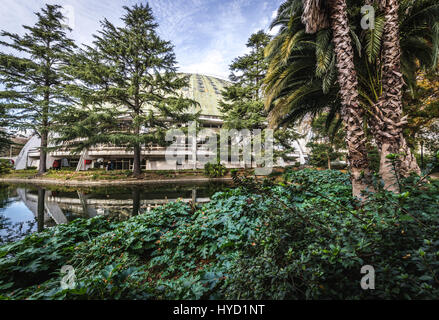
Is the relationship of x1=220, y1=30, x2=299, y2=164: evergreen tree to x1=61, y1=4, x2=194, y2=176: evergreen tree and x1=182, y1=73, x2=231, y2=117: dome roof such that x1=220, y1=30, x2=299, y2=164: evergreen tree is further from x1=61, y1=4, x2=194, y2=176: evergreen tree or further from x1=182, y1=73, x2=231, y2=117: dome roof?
x1=182, y1=73, x2=231, y2=117: dome roof

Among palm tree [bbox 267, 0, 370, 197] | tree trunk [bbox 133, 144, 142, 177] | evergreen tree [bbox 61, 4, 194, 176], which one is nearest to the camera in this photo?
palm tree [bbox 267, 0, 370, 197]

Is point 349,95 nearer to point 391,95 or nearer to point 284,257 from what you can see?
point 391,95

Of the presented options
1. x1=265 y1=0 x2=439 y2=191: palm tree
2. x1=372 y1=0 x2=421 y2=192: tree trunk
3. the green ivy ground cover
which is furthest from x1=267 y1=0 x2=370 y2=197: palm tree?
the green ivy ground cover

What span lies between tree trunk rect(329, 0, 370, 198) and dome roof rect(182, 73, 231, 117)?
24.6m

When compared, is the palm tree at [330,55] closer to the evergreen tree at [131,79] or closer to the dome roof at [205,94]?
the evergreen tree at [131,79]

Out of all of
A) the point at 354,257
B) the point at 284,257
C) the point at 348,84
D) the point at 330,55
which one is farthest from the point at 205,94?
the point at 354,257

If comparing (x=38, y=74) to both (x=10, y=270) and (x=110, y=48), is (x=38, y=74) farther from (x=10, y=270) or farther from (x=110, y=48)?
(x=10, y=270)

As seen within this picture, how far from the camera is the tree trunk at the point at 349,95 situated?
3.44m

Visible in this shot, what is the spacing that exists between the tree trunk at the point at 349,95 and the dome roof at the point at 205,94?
24589 millimetres

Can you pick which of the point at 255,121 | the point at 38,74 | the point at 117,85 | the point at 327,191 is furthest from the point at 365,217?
the point at 38,74

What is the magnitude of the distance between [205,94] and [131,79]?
18961 millimetres

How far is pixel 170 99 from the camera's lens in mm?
15016

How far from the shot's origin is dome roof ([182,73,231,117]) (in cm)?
2945

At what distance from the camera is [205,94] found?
32531 millimetres
